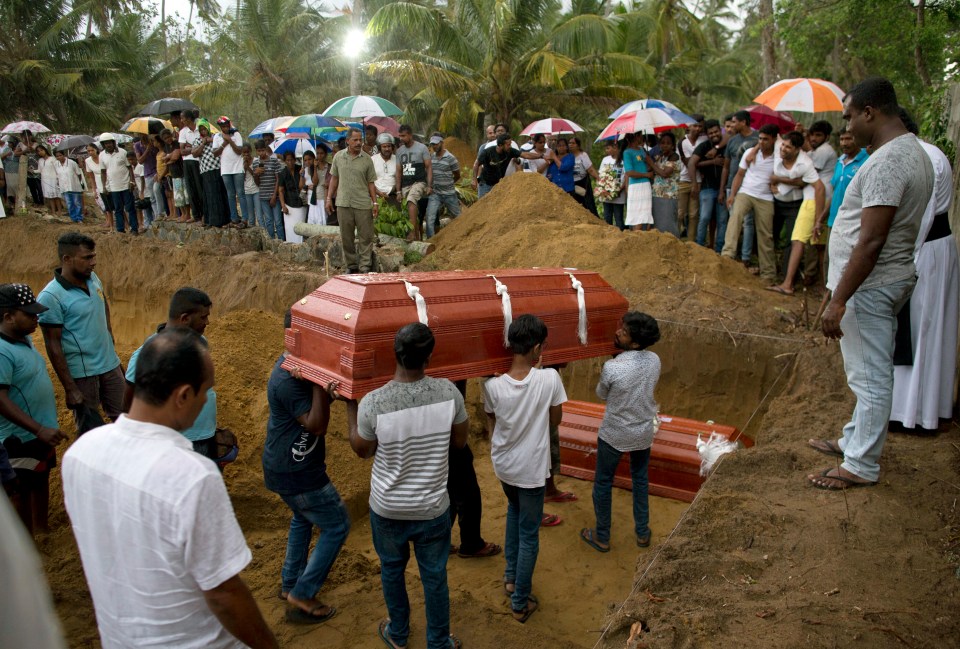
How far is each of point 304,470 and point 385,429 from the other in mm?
753

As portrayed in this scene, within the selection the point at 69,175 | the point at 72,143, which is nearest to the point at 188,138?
the point at 69,175

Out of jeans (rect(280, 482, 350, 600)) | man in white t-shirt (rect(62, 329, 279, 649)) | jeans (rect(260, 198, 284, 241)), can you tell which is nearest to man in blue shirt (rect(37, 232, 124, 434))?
jeans (rect(280, 482, 350, 600))

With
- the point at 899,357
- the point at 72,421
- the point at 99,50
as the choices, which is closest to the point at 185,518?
the point at 899,357

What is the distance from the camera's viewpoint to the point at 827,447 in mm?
3486

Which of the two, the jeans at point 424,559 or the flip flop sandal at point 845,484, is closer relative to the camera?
the jeans at point 424,559

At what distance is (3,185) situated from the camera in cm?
1307

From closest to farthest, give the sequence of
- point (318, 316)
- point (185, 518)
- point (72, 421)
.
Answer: point (185, 518)
point (318, 316)
point (72, 421)

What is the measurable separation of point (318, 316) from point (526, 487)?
4.44 feet

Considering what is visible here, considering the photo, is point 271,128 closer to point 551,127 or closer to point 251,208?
point 251,208

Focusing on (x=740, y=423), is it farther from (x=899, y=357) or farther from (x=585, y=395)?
(x=899, y=357)

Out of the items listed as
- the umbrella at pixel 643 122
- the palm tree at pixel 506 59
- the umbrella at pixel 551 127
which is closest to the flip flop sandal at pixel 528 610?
the umbrella at pixel 643 122

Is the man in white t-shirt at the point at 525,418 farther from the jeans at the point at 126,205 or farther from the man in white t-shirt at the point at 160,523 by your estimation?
the jeans at the point at 126,205

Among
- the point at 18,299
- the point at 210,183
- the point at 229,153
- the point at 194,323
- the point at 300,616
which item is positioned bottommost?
the point at 300,616

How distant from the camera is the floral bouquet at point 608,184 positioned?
27.6 ft
